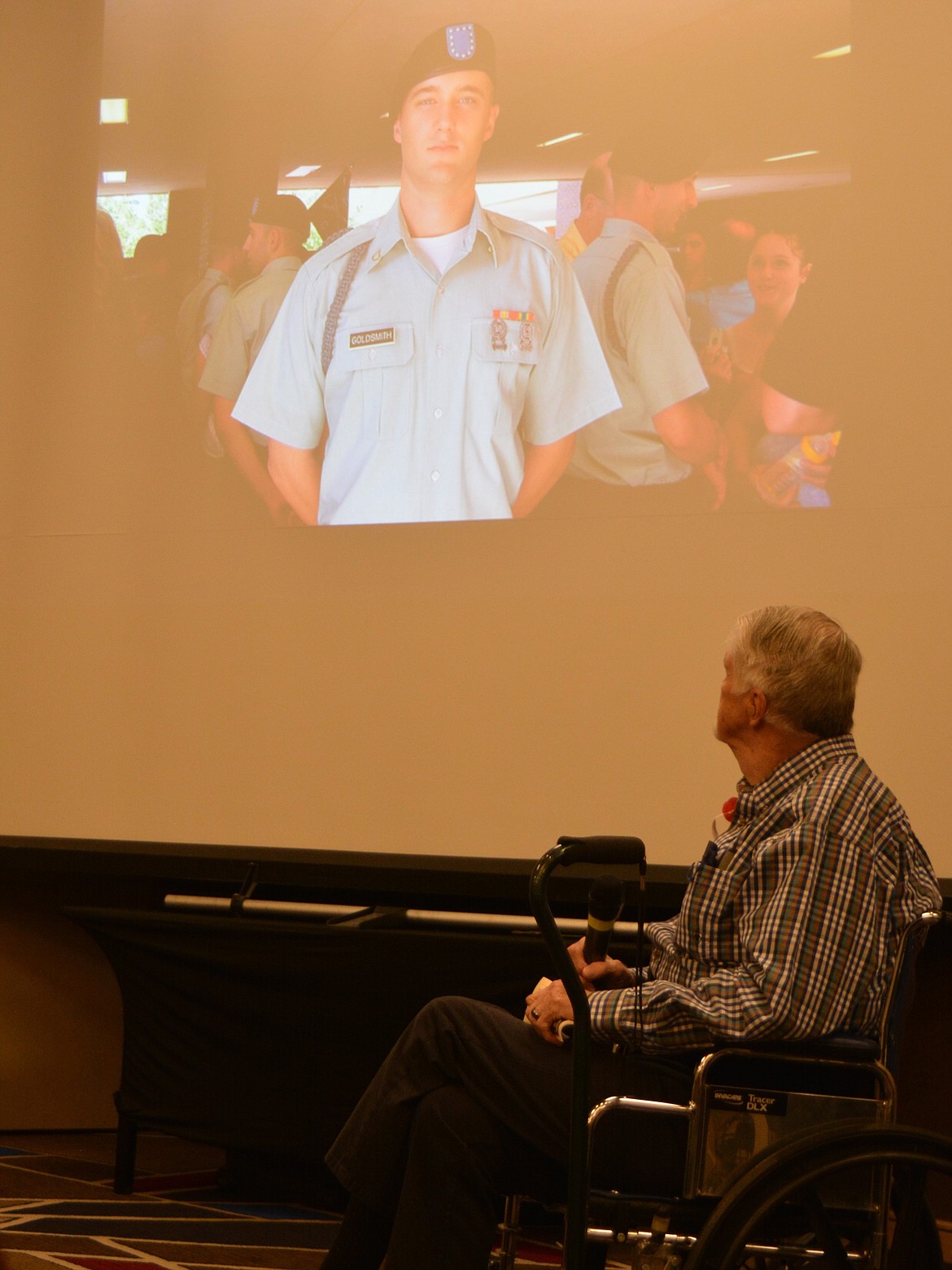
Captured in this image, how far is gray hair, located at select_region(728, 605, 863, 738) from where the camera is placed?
161cm

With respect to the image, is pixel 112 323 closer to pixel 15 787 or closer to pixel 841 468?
pixel 15 787

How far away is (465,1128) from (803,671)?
72 cm

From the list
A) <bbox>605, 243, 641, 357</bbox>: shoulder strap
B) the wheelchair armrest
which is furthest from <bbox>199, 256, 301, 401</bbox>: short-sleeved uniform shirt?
the wheelchair armrest

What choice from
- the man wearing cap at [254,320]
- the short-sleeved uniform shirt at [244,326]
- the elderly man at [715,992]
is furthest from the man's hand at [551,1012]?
the short-sleeved uniform shirt at [244,326]

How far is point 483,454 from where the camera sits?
10.0ft

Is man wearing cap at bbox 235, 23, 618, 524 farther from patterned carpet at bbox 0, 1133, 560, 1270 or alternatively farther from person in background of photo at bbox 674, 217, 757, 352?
patterned carpet at bbox 0, 1133, 560, 1270

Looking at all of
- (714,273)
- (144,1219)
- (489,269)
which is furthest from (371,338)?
(144,1219)

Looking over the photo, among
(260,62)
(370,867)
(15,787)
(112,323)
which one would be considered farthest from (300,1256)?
(260,62)

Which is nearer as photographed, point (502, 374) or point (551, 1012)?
point (551, 1012)

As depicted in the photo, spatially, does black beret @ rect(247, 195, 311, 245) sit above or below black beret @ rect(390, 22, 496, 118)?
below

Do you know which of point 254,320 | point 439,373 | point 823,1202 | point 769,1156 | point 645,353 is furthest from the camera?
point 254,320

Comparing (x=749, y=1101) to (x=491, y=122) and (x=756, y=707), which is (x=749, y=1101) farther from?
(x=491, y=122)

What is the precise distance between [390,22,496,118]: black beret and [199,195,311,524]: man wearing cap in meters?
0.41

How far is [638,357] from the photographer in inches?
118
